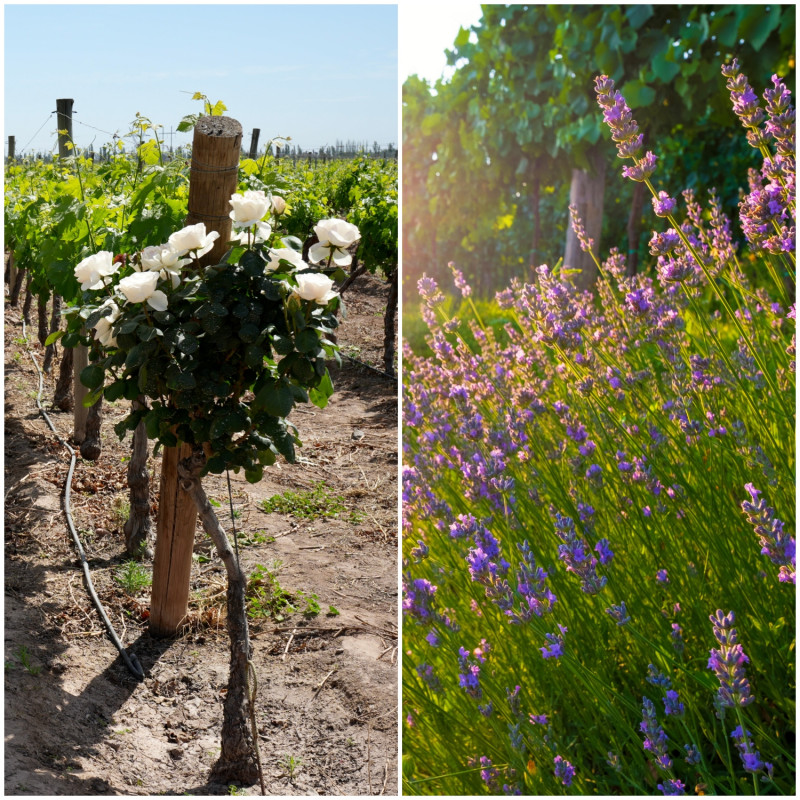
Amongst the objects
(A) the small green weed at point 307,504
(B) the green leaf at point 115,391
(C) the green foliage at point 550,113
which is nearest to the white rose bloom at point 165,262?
(B) the green leaf at point 115,391

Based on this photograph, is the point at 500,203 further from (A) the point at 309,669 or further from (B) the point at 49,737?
(B) the point at 49,737

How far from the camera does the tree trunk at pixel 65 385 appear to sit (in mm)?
5004

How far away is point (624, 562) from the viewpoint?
1812 mm

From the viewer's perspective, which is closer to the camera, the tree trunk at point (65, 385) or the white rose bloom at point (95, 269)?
the white rose bloom at point (95, 269)

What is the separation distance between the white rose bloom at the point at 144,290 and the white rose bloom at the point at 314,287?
0.34m

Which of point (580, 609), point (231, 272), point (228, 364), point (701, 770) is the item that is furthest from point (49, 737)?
point (701, 770)

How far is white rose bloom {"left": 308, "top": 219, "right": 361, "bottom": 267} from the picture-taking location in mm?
1958

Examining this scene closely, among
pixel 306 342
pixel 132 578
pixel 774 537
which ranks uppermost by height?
pixel 306 342

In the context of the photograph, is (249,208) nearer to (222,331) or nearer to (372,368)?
(222,331)

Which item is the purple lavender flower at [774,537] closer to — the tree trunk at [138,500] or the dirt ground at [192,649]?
the dirt ground at [192,649]

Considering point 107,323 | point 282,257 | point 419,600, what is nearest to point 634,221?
point 282,257

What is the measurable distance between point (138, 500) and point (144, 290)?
1718 mm

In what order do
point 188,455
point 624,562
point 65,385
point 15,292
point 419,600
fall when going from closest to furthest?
point 419,600, point 624,562, point 188,455, point 65,385, point 15,292

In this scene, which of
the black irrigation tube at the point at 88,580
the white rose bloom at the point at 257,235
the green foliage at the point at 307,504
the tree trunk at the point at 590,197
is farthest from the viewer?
the tree trunk at the point at 590,197
